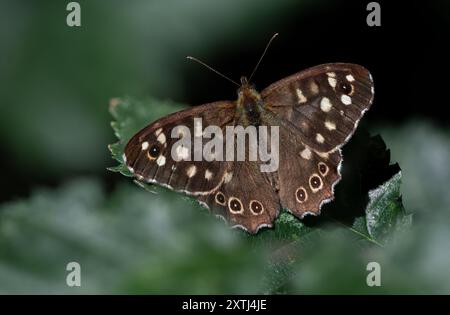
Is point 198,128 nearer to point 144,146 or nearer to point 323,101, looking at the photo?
point 144,146

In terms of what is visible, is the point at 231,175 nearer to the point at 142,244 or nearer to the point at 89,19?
the point at 142,244

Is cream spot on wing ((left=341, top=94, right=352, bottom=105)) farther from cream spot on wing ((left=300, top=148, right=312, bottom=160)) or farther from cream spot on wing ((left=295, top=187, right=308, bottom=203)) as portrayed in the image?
cream spot on wing ((left=295, top=187, right=308, bottom=203))

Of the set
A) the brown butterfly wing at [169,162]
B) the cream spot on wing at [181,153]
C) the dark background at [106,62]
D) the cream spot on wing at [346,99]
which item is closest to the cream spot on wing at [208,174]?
the brown butterfly wing at [169,162]

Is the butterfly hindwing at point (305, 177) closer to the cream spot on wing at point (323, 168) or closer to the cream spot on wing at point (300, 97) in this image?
the cream spot on wing at point (323, 168)

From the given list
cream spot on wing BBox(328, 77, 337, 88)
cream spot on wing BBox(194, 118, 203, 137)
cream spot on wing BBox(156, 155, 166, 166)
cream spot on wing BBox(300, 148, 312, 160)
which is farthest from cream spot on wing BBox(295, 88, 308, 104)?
cream spot on wing BBox(156, 155, 166, 166)

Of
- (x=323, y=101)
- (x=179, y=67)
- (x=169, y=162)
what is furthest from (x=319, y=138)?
(x=179, y=67)
